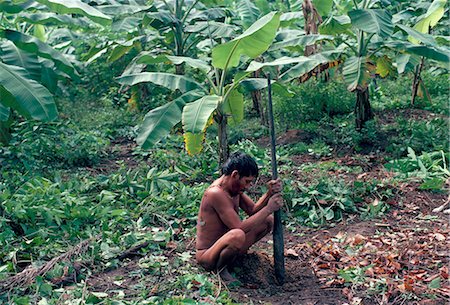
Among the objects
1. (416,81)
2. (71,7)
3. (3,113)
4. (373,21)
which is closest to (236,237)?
(3,113)

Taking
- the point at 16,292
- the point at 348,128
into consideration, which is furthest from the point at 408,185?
the point at 16,292

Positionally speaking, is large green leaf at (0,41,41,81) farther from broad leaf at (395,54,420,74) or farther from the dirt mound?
broad leaf at (395,54,420,74)

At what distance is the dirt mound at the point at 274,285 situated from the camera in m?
4.39

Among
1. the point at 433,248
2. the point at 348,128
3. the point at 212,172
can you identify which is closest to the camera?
the point at 433,248

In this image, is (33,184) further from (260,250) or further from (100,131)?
(100,131)

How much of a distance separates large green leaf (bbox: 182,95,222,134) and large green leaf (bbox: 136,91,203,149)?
1.00ft

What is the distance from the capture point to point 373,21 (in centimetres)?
709

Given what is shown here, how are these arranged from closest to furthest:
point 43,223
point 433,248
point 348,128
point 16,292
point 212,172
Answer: point 16,292 < point 433,248 < point 43,223 < point 212,172 < point 348,128

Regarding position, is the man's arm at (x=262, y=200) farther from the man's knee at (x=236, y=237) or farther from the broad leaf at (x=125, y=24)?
the broad leaf at (x=125, y=24)

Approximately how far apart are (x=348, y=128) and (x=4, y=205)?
192 inches

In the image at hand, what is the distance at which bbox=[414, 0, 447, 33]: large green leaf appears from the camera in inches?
319

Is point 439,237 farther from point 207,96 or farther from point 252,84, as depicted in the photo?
point 207,96

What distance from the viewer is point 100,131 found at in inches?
389

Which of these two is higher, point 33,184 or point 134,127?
point 33,184
